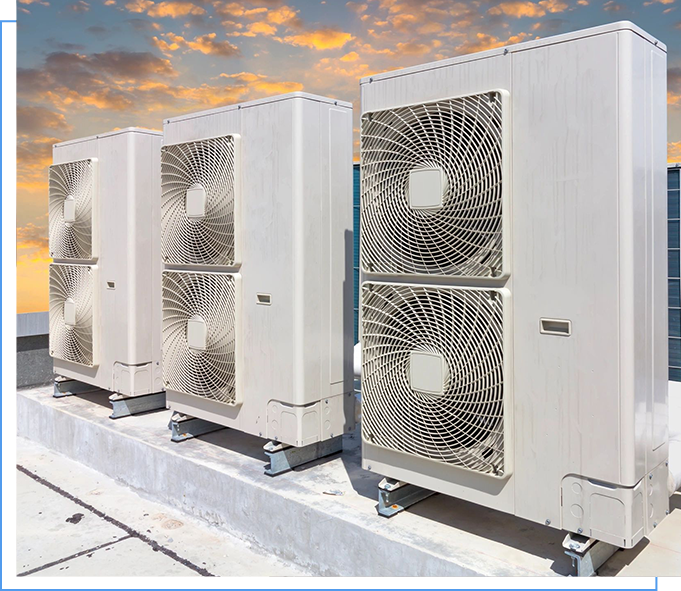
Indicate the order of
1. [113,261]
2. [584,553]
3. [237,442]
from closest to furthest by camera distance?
[584,553], [237,442], [113,261]

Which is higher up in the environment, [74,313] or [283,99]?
[283,99]

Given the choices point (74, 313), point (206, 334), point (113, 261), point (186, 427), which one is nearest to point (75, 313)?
point (74, 313)

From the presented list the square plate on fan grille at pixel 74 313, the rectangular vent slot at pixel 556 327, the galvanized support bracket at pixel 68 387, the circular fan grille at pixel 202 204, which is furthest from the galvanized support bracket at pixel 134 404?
the rectangular vent slot at pixel 556 327

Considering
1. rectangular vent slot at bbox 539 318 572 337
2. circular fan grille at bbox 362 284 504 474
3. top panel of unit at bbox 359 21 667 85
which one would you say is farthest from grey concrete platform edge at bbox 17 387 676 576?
top panel of unit at bbox 359 21 667 85

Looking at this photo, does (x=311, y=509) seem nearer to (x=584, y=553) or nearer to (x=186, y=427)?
(x=584, y=553)

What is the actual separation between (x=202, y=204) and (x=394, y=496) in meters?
1.94

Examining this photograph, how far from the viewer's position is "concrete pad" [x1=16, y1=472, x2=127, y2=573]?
11.6ft

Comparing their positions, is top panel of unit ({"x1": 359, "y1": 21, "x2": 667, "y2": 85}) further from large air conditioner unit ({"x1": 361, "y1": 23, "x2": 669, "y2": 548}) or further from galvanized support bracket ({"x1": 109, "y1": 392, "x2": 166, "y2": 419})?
galvanized support bracket ({"x1": 109, "y1": 392, "x2": 166, "y2": 419})

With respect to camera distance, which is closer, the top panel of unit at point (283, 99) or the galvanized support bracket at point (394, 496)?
the galvanized support bracket at point (394, 496)

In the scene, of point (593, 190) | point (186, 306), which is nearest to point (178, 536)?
point (186, 306)

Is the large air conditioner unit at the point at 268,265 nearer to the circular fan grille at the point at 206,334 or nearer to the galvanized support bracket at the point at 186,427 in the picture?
the circular fan grille at the point at 206,334

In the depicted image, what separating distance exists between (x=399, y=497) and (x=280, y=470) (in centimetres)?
81

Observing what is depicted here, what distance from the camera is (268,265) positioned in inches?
142

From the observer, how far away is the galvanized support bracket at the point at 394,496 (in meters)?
3.03
